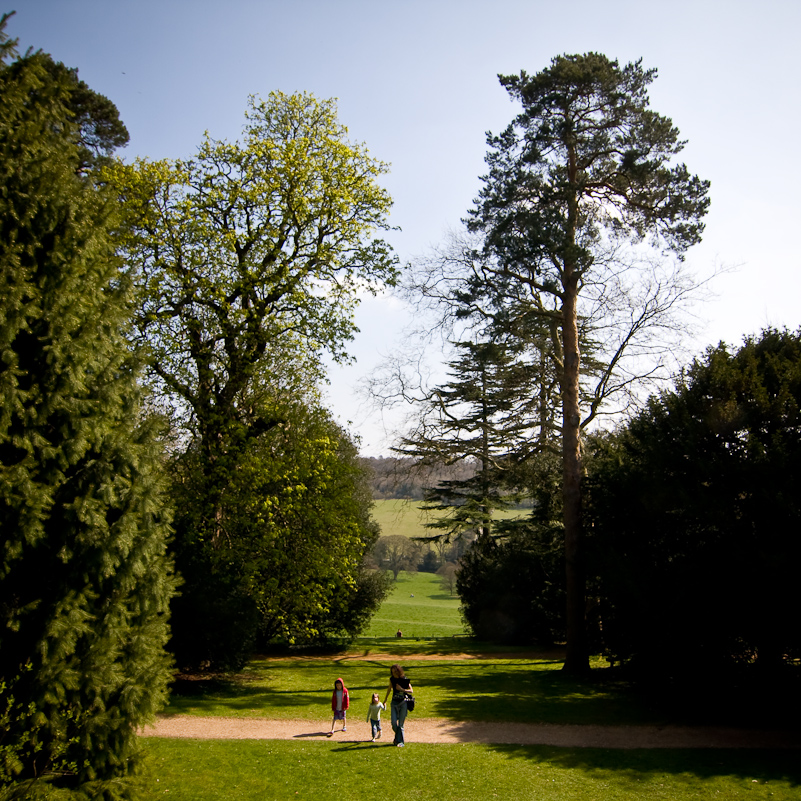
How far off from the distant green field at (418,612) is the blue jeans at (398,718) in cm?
2020

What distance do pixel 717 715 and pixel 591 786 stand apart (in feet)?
17.8

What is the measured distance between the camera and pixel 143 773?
7434 mm

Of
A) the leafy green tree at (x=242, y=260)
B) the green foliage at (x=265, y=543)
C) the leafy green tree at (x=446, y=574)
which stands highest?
the leafy green tree at (x=242, y=260)

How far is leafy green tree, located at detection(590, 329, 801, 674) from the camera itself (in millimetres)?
12102

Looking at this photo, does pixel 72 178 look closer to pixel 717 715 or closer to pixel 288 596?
pixel 288 596

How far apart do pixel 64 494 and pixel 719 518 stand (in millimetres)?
11489

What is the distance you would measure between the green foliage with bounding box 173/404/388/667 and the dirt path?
2.66 meters

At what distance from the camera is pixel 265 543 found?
1614 centimetres

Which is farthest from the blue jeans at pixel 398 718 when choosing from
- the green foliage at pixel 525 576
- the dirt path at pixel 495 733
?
the green foliage at pixel 525 576

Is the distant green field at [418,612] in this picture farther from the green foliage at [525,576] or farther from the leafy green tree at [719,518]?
the leafy green tree at [719,518]

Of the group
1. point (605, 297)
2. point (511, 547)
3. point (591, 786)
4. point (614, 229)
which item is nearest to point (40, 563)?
point (591, 786)

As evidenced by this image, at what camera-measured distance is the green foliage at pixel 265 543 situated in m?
15.3

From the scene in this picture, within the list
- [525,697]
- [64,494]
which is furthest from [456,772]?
[64,494]

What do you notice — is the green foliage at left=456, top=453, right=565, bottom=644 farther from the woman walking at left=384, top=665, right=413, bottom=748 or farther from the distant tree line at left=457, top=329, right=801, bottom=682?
the woman walking at left=384, top=665, right=413, bottom=748
